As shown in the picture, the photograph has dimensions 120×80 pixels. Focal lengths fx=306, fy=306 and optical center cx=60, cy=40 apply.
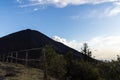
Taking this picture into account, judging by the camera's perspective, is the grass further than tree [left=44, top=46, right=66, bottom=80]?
No

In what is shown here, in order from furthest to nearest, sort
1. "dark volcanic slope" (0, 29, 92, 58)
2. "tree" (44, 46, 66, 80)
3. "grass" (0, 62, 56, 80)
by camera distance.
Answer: "dark volcanic slope" (0, 29, 92, 58) → "tree" (44, 46, 66, 80) → "grass" (0, 62, 56, 80)

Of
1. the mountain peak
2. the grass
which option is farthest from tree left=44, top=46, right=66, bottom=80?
the mountain peak

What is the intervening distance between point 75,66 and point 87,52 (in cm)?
2667

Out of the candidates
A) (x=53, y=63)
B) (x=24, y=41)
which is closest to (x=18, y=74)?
(x=53, y=63)

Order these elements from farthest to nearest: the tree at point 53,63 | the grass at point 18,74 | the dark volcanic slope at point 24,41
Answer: the dark volcanic slope at point 24,41 → the tree at point 53,63 → the grass at point 18,74

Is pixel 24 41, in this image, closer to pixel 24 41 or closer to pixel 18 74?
pixel 24 41

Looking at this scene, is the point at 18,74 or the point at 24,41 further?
the point at 24,41

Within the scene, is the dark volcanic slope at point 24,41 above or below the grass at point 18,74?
above

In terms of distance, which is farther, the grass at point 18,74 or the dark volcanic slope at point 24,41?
the dark volcanic slope at point 24,41

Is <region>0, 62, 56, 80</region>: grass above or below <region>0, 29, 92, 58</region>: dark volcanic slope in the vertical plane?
below

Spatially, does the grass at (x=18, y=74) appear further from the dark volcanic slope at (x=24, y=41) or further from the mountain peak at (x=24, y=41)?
the dark volcanic slope at (x=24, y=41)

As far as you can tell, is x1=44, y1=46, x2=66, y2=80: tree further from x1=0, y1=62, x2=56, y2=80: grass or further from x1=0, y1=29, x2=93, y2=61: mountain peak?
x1=0, y1=29, x2=93, y2=61: mountain peak

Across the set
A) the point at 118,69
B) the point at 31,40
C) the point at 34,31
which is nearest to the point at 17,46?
the point at 31,40

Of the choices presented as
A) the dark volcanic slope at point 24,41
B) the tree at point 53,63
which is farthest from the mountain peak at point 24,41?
the tree at point 53,63
